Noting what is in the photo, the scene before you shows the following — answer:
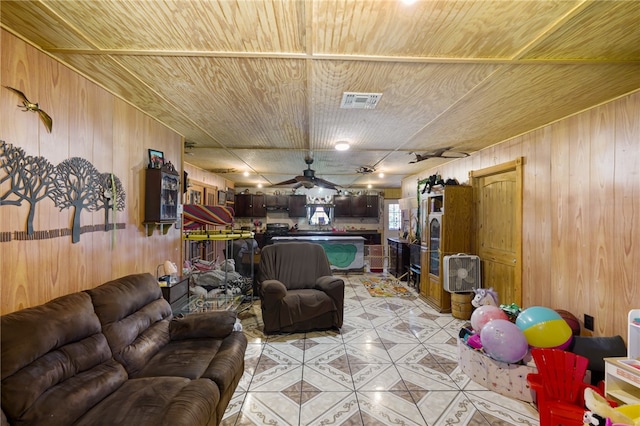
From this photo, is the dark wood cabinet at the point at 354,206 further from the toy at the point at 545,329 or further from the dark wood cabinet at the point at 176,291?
the toy at the point at 545,329

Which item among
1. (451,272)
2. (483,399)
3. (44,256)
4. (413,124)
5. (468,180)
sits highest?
(413,124)

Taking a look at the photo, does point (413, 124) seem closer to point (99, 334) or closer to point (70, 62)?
point (70, 62)

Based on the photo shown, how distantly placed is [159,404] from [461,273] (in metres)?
3.96

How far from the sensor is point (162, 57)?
178 cm

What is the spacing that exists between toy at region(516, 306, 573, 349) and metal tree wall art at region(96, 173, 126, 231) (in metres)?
3.74

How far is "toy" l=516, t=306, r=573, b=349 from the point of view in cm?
232

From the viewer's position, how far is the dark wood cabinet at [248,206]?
8977 millimetres

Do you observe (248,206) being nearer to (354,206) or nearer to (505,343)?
(354,206)

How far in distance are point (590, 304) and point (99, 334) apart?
3.94 meters

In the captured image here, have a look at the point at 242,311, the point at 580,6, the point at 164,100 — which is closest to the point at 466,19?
the point at 580,6

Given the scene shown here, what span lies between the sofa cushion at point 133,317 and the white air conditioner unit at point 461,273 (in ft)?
12.0

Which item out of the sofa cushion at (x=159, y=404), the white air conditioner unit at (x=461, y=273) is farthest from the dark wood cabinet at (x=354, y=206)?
the sofa cushion at (x=159, y=404)

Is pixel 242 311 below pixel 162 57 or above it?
below

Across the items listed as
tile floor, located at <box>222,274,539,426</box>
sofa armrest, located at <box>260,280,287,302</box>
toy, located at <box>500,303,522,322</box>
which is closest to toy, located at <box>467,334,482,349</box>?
tile floor, located at <box>222,274,539,426</box>
